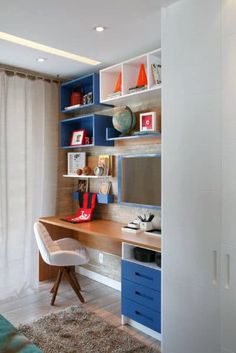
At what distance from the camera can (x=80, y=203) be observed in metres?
3.96

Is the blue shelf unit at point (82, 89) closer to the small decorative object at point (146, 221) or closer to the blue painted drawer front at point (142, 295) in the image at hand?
the small decorative object at point (146, 221)

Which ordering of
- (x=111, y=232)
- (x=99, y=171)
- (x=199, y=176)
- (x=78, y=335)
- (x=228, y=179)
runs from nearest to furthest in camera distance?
(x=228, y=179) < (x=199, y=176) < (x=78, y=335) < (x=111, y=232) < (x=99, y=171)

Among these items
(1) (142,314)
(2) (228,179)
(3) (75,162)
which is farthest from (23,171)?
(2) (228,179)

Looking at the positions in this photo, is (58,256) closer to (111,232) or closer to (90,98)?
(111,232)

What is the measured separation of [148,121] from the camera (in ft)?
9.93

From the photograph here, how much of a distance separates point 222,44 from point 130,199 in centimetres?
190

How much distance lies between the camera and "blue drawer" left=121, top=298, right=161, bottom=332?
2.54 meters

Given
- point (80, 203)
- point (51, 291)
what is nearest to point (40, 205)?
point (80, 203)

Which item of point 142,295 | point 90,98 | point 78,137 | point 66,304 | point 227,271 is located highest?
point 90,98

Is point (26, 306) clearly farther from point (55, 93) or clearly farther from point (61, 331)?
point (55, 93)

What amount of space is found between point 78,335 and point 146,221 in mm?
1175

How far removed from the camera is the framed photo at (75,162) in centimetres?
396

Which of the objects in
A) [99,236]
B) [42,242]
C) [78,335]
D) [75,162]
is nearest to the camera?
[78,335]

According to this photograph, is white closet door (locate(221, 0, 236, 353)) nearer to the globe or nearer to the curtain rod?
the globe
